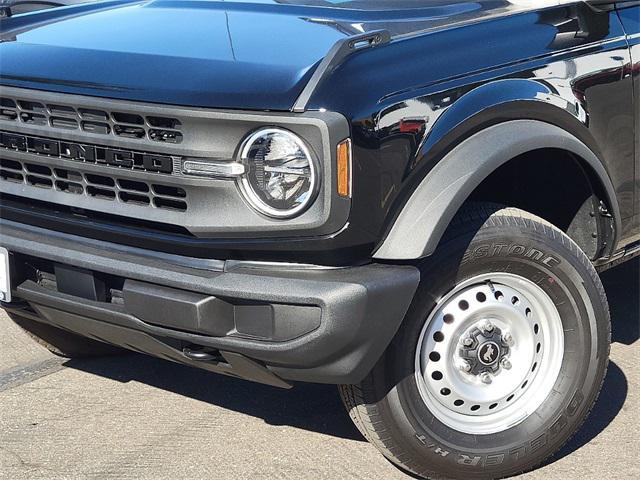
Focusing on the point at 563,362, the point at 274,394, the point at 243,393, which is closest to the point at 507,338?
the point at 563,362

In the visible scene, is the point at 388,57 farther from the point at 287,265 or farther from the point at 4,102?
the point at 4,102

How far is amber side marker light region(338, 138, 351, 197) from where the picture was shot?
9.58ft

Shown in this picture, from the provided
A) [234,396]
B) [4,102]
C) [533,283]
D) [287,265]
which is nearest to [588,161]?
[533,283]

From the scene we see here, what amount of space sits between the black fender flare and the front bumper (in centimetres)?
8

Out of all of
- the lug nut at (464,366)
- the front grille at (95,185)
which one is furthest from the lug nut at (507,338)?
the front grille at (95,185)

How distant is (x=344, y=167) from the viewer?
2.93m

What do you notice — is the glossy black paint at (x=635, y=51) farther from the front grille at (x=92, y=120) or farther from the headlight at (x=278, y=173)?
the front grille at (x=92, y=120)

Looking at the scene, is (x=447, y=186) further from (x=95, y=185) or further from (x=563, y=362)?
(x=95, y=185)

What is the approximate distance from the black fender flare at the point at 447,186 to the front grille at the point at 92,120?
686 millimetres

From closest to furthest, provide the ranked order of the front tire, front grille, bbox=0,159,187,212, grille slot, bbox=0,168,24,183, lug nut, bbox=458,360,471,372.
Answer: front grille, bbox=0,159,187,212 < the front tire < lug nut, bbox=458,360,471,372 < grille slot, bbox=0,168,24,183

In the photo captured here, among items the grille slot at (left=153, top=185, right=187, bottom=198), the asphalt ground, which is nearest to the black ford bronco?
the grille slot at (left=153, top=185, right=187, bottom=198)

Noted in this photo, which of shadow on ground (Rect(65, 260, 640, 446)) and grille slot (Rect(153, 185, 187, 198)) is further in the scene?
shadow on ground (Rect(65, 260, 640, 446))

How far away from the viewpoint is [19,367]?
4.50 metres

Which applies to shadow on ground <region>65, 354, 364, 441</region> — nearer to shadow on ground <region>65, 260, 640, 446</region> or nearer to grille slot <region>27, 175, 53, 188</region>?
shadow on ground <region>65, 260, 640, 446</region>
